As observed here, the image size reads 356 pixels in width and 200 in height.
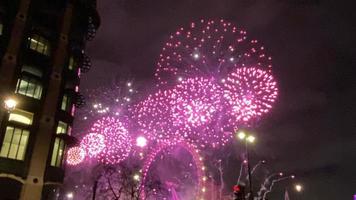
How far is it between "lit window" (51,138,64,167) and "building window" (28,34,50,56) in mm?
8922

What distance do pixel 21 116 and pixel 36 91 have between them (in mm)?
2812

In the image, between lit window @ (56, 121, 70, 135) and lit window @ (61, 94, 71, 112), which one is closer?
lit window @ (56, 121, 70, 135)

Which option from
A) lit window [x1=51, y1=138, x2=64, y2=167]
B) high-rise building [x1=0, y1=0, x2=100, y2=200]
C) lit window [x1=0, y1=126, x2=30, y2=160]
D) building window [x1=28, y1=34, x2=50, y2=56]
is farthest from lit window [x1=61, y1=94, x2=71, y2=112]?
lit window [x1=0, y1=126, x2=30, y2=160]

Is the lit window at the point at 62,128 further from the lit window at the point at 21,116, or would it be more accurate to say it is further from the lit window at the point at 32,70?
the lit window at the point at 32,70

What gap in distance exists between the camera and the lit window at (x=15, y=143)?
26.3 metres

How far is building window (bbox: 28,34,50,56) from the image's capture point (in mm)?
30406

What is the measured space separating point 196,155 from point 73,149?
1387cm

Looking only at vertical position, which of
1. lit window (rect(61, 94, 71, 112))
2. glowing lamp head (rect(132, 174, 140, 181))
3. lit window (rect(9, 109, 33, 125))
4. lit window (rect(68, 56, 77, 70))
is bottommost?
glowing lamp head (rect(132, 174, 140, 181))

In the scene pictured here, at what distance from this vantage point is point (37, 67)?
1192 inches

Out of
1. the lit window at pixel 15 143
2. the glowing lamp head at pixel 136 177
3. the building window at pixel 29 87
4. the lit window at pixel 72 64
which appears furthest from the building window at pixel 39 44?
the glowing lamp head at pixel 136 177

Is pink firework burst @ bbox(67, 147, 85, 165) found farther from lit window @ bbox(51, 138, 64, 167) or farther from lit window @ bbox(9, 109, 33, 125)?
lit window @ bbox(9, 109, 33, 125)

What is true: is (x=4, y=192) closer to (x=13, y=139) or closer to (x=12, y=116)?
(x=13, y=139)

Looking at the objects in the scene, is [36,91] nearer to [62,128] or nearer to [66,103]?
[66,103]

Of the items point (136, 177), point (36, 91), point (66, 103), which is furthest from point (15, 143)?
point (136, 177)
